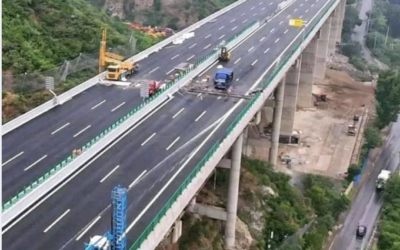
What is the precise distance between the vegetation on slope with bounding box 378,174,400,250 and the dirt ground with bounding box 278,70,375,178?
7.21 metres

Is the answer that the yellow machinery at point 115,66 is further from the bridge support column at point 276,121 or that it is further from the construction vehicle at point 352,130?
the construction vehicle at point 352,130

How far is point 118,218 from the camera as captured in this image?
24.9m

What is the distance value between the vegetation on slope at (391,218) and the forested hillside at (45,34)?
38.4 m

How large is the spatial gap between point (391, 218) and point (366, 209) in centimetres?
514

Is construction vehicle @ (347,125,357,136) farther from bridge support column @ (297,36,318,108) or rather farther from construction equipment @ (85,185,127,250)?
construction equipment @ (85,185,127,250)

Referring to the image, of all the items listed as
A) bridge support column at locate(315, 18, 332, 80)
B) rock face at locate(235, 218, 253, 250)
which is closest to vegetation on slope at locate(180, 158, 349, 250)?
rock face at locate(235, 218, 253, 250)

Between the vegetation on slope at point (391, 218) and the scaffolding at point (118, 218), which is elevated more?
the scaffolding at point (118, 218)

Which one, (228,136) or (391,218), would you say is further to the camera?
(391,218)

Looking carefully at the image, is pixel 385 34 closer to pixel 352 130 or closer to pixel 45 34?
pixel 352 130

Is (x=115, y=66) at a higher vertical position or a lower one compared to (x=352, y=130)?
higher

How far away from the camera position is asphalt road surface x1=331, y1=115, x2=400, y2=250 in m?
57.4

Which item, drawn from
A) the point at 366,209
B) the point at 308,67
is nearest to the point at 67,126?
the point at 366,209

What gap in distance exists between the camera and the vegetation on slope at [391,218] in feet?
178

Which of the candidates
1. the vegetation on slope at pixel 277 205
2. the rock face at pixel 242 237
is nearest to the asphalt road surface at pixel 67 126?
the vegetation on slope at pixel 277 205
